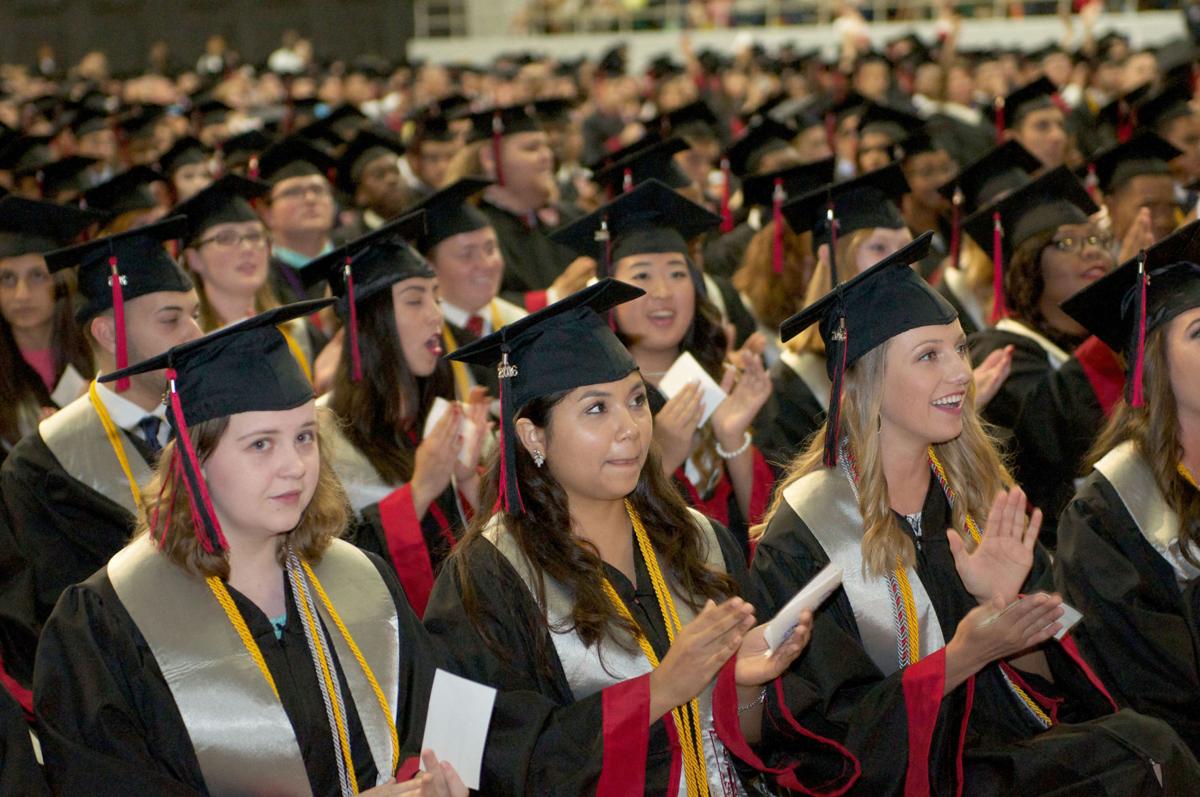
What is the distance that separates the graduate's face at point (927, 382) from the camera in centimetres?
319

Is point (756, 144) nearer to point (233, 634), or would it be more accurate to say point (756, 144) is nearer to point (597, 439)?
point (597, 439)

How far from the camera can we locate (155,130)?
9844mm

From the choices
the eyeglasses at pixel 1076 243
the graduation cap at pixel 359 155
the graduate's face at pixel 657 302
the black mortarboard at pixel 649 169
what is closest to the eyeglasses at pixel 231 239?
the black mortarboard at pixel 649 169

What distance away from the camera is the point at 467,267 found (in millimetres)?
5270

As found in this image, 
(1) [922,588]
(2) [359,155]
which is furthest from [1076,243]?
(2) [359,155]

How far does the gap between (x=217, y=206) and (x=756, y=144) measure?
3411 millimetres

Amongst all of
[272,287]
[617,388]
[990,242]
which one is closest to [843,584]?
[617,388]

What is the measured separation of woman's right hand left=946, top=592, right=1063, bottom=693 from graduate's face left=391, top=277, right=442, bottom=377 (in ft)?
6.70

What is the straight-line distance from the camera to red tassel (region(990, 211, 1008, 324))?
4969 millimetres

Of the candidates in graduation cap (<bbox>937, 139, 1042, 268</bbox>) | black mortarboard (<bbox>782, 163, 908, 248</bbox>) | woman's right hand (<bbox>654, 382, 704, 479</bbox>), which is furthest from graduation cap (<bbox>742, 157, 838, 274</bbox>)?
woman's right hand (<bbox>654, 382, 704, 479</bbox>)

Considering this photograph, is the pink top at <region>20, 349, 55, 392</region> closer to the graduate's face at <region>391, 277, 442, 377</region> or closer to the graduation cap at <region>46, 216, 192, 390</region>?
the graduation cap at <region>46, 216, 192, 390</region>

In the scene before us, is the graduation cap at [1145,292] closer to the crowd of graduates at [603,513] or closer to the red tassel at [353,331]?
the crowd of graduates at [603,513]

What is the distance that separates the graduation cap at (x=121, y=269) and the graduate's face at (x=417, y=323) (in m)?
0.66

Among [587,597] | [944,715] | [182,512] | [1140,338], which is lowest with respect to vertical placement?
[944,715]
